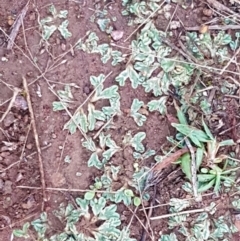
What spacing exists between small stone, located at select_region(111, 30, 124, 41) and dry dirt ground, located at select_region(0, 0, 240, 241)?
2 cm

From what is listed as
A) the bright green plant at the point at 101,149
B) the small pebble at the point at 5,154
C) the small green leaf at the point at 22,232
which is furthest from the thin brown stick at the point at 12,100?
the small green leaf at the point at 22,232

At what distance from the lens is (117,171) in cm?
234

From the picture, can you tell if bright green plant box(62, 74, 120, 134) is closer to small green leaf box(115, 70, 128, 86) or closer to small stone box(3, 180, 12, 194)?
small green leaf box(115, 70, 128, 86)

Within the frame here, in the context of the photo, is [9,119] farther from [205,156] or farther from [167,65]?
[205,156]

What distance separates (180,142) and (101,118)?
351mm

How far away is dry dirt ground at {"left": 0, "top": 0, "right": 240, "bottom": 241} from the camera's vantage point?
2.31 metres

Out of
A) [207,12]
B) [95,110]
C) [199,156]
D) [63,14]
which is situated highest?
[63,14]

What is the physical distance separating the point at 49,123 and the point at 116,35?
1.56 feet

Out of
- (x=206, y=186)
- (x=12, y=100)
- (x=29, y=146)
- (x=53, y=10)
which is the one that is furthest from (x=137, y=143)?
(x=53, y=10)

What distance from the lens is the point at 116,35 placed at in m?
2.38

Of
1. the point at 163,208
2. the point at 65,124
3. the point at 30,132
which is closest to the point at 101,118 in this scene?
the point at 65,124

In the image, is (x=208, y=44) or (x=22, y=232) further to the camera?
(x=208, y=44)

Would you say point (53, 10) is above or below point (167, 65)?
above

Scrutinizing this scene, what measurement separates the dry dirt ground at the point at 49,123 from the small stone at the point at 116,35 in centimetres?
2
